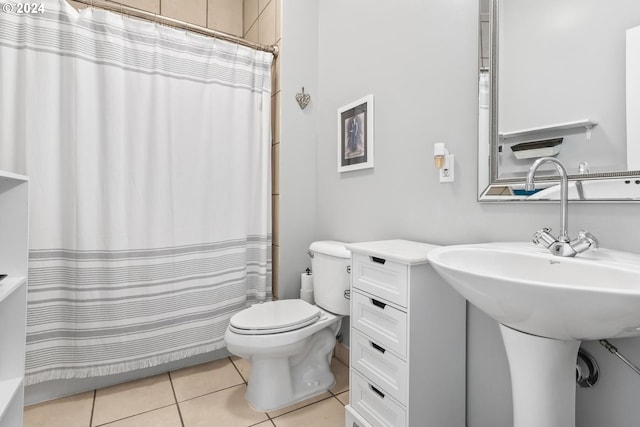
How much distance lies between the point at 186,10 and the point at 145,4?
0.28 meters

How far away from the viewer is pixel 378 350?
1.19m

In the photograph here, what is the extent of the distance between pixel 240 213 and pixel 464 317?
4.33 ft

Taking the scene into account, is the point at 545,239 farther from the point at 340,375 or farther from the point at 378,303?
the point at 340,375

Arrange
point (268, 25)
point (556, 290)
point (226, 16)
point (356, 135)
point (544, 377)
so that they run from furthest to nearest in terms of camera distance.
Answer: point (226, 16) < point (268, 25) < point (356, 135) < point (544, 377) < point (556, 290)

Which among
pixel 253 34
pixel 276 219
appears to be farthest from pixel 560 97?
pixel 253 34

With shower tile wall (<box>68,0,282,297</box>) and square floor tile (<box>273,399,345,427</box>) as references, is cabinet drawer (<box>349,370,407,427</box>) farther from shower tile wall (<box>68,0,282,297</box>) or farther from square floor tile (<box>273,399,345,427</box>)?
shower tile wall (<box>68,0,282,297</box>)

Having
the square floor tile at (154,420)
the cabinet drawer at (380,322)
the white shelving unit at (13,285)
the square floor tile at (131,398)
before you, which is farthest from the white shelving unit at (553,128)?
the square floor tile at (131,398)

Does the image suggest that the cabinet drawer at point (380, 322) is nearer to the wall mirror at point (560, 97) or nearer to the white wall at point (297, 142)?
the wall mirror at point (560, 97)

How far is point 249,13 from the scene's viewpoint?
2537 mm

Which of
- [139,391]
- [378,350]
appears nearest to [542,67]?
[378,350]

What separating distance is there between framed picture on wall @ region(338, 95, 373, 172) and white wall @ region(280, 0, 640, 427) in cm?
5

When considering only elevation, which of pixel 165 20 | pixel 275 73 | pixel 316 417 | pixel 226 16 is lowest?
pixel 316 417

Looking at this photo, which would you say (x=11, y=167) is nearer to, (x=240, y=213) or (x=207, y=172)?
(x=207, y=172)

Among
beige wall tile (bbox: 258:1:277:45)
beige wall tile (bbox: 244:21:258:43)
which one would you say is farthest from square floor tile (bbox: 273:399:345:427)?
beige wall tile (bbox: 244:21:258:43)
